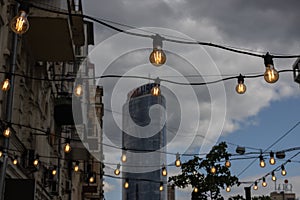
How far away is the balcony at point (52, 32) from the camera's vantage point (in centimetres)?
1362

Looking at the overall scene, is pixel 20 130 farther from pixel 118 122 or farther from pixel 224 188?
pixel 224 188

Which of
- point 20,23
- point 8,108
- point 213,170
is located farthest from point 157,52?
point 213,170

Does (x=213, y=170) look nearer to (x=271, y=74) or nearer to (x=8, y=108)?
(x=8, y=108)

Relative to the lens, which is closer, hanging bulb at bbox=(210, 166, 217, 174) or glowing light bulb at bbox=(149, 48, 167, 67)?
glowing light bulb at bbox=(149, 48, 167, 67)

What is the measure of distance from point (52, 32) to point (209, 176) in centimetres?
977

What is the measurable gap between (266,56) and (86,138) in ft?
68.8

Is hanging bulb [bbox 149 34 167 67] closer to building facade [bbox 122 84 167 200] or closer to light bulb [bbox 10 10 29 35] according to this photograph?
light bulb [bbox 10 10 29 35]

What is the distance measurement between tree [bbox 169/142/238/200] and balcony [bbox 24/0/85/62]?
7598 mm

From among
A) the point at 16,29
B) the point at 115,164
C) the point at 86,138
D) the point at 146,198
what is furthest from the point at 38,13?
the point at 146,198

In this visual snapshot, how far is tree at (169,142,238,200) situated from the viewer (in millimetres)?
20344

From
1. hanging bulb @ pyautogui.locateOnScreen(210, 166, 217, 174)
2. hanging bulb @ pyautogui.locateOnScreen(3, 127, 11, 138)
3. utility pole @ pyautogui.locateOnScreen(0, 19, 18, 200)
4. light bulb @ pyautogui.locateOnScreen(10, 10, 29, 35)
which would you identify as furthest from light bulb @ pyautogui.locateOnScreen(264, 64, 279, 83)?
hanging bulb @ pyautogui.locateOnScreen(210, 166, 217, 174)

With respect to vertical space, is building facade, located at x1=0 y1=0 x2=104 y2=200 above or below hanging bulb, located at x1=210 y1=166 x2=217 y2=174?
above

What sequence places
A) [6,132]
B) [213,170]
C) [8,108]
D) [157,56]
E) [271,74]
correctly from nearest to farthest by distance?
1. [157,56]
2. [271,74]
3. [6,132]
4. [8,108]
5. [213,170]

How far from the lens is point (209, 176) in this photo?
20672 millimetres
